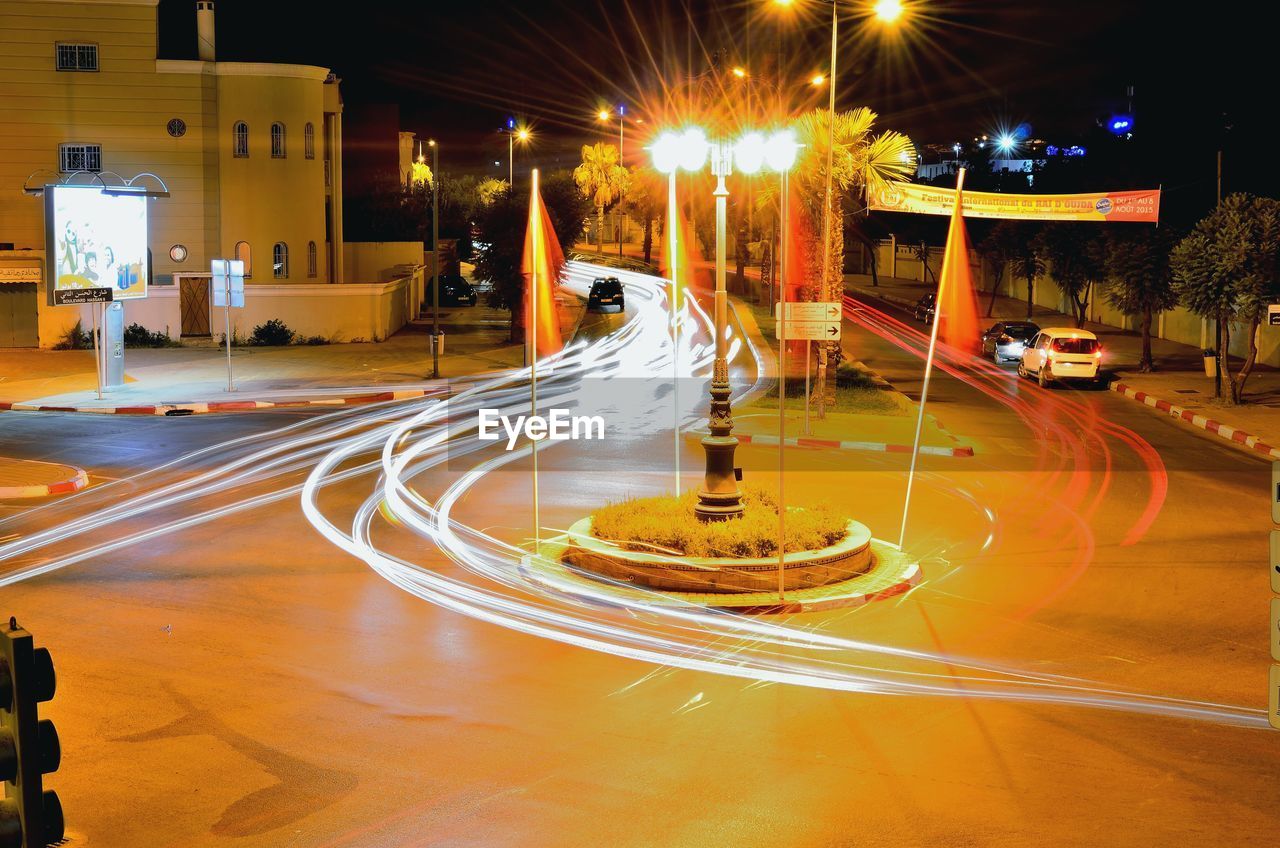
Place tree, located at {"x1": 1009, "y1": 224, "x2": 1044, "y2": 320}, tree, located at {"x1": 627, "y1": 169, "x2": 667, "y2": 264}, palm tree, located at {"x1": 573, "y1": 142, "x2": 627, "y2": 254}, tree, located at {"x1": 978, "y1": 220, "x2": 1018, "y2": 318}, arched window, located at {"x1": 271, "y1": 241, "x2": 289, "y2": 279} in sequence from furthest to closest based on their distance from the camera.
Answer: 1. palm tree, located at {"x1": 573, "y1": 142, "x2": 627, "y2": 254}
2. tree, located at {"x1": 627, "y1": 169, "x2": 667, "y2": 264}
3. tree, located at {"x1": 978, "y1": 220, "x2": 1018, "y2": 318}
4. tree, located at {"x1": 1009, "y1": 224, "x2": 1044, "y2": 320}
5. arched window, located at {"x1": 271, "y1": 241, "x2": 289, "y2": 279}

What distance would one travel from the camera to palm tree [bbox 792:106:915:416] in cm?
2627

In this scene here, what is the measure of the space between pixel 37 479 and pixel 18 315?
21859 millimetres

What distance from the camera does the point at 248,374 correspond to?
31969 millimetres

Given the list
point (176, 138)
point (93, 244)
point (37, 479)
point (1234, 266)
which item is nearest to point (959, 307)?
point (1234, 266)

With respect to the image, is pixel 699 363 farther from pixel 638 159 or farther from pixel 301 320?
pixel 638 159

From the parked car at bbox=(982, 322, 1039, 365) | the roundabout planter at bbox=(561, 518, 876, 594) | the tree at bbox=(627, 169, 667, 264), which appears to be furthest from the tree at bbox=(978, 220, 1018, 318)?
the roundabout planter at bbox=(561, 518, 876, 594)

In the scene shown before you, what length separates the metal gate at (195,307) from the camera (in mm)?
39500

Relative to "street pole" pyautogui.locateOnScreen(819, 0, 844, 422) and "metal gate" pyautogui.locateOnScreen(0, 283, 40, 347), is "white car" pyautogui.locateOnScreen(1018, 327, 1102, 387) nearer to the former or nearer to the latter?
"street pole" pyautogui.locateOnScreen(819, 0, 844, 422)

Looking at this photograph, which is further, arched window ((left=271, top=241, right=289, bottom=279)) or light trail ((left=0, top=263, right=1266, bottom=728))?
arched window ((left=271, top=241, right=289, bottom=279))

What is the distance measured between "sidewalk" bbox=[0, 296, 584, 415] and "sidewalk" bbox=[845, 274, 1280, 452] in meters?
15.8

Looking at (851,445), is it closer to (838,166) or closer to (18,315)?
(838,166)

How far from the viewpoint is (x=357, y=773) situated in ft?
25.8

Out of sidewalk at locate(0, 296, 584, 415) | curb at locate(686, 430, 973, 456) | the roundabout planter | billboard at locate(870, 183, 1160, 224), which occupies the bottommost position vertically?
the roundabout planter

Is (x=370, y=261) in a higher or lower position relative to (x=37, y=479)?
higher
